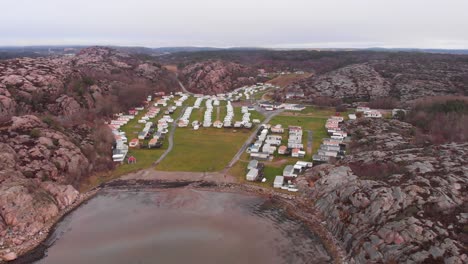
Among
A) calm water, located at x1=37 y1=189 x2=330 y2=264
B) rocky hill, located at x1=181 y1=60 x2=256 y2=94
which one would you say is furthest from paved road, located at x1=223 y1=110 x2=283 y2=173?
rocky hill, located at x1=181 y1=60 x2=256 y2=94

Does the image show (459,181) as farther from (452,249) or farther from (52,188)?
(52,188)

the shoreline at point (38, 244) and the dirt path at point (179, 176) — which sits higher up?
the dirt path at point (179, 176)

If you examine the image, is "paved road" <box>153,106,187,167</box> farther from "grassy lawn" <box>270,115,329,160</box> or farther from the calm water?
"grassy lawn" <box>270,115,329,160</box>

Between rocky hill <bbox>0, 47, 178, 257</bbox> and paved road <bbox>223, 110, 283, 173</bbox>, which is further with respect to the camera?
paved road <bbox>223, 110, 283, 173</bbox>

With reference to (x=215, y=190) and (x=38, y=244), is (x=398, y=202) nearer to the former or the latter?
(x=215, y=190)

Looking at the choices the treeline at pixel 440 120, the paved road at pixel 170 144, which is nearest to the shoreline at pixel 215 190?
the paved road at pixel 170 144

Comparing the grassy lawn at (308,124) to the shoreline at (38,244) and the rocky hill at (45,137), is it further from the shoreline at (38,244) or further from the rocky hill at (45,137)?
the shoreline at (38,244)
